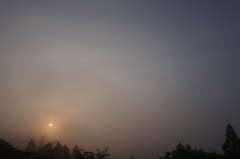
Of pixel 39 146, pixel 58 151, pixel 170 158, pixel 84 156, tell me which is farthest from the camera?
pixel 58 151

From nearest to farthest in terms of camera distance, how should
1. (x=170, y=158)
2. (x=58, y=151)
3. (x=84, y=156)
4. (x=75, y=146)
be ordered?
(x=84, y=156) → (x=170, y=158) → (x=58, y=151) → (x=75, y=146)

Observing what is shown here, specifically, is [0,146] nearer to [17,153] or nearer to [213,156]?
[17,153]

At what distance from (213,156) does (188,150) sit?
5.54 m

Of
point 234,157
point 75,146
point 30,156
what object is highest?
point 75,146

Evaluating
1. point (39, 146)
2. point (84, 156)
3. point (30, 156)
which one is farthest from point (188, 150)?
point (39, 146)

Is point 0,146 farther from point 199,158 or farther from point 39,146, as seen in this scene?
point 199,158

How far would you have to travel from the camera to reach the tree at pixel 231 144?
210 ft

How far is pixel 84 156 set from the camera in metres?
42.0

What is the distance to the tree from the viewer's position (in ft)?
210

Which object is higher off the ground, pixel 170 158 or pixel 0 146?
pixel 0 146

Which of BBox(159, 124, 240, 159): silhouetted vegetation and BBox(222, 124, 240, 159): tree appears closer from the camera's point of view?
BBox(159, 124, 240, 159): silhouetted vegetation

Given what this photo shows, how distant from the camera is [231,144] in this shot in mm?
66750

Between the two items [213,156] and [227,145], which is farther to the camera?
[227,145]

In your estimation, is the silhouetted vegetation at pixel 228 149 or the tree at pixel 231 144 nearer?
the silhouetted vegetation at pixel 228 149
